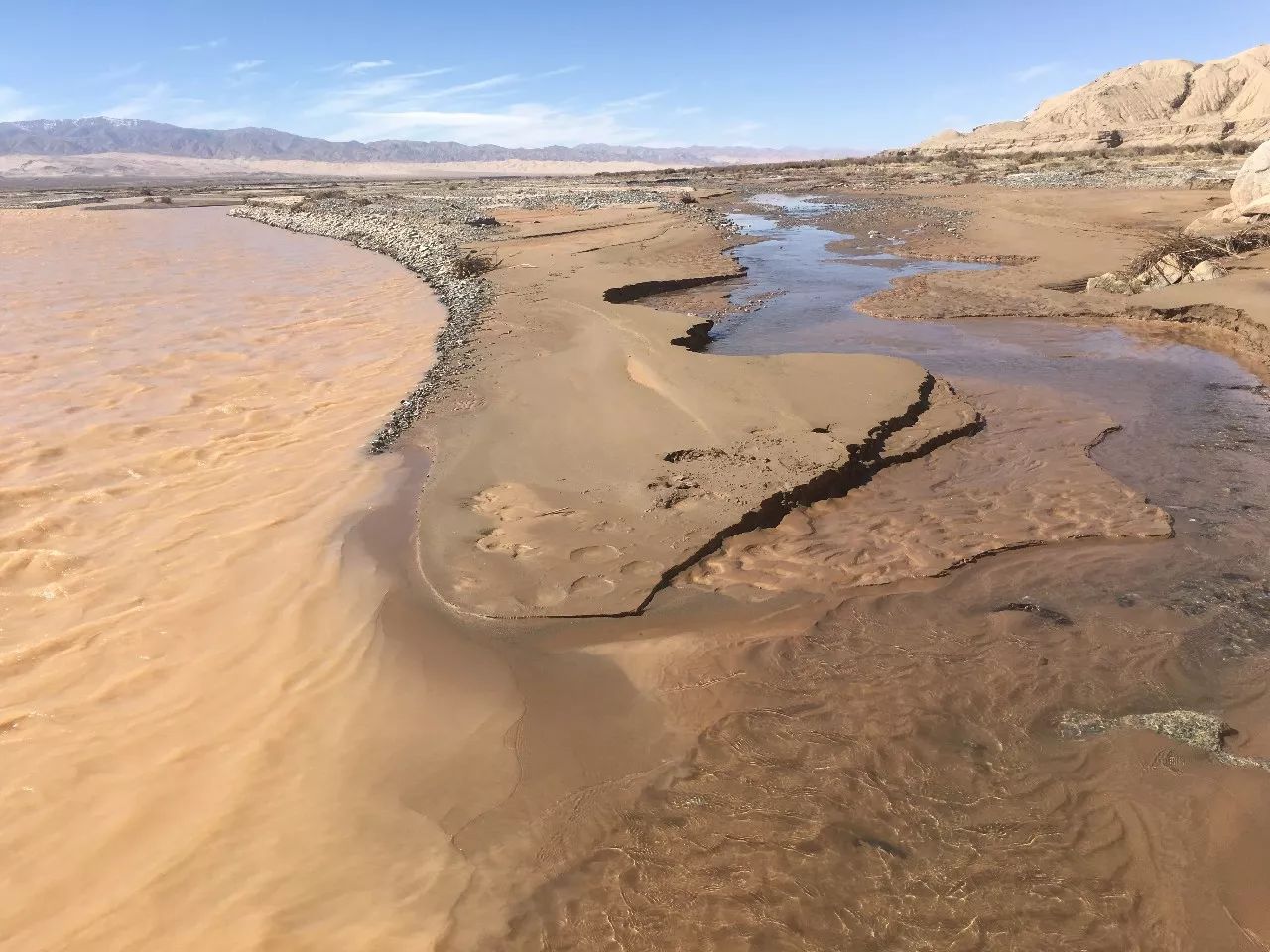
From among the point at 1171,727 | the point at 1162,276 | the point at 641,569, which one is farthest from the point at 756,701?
the point at 1162,276

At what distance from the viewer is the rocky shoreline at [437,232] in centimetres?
755

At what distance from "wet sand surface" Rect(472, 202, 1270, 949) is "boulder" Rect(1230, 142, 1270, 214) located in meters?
13.2

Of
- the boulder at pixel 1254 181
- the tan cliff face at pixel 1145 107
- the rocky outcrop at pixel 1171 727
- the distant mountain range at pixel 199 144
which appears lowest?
the rocky outcrop at pixel 1171 727

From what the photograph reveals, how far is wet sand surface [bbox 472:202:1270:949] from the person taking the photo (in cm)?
229

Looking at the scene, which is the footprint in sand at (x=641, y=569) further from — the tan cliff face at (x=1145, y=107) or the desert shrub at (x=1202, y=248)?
the tan cliff face at (x=1145, y=107)

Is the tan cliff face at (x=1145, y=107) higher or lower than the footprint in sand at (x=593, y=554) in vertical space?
higher

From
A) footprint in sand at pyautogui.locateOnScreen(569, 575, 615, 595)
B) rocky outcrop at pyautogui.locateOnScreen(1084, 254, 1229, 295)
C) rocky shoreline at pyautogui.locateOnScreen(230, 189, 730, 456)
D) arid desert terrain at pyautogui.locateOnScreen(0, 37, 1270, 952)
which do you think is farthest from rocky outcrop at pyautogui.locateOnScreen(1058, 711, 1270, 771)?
rocky outcrop at pyautogui.locateOnScreen(1084, 254, 1229, 295)

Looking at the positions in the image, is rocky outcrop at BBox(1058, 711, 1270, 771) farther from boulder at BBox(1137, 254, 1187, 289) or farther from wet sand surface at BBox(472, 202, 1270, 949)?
boulder at BBox(1137, 254, 1187, 289)

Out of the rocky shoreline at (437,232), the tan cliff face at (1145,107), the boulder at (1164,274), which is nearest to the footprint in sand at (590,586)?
the rocky shoreline at (437,232)

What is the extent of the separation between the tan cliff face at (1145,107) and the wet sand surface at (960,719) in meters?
52.8

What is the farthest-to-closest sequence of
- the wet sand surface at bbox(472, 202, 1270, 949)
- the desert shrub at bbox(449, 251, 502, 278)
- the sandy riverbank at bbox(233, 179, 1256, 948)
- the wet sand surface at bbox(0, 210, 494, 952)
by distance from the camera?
1. the desert shrub at bbox(449, 251, 502, 278)
2. the sandy riverbank at bbox(233, 179, 1256, 948)
3. the wet sand surface at bbox(0, 210, 494, 952)
4. the wet sand surface at bbox(472, 202, 1270, 949)

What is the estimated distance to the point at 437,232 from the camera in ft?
61.2

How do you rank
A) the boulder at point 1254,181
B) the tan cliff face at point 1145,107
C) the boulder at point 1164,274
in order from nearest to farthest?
the boulder at point 1164,274 → the boulder at point 1254,181 → the tan cliff face at point 1145,107

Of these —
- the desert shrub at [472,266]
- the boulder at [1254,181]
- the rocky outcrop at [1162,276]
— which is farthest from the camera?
the boulder at [1254,181]
